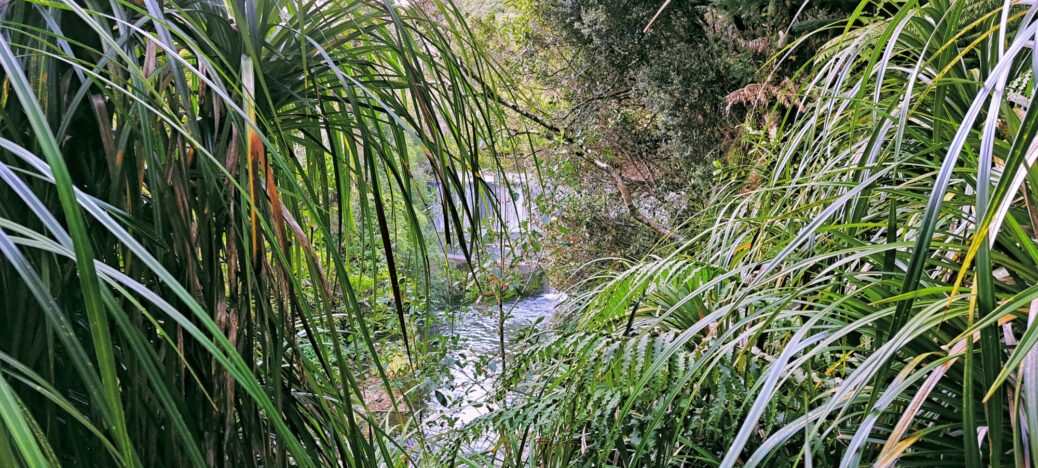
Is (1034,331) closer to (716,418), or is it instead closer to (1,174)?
(716,418)

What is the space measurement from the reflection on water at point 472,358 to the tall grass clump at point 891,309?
51cm

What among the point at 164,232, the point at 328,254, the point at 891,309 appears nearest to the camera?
the point at 164,232

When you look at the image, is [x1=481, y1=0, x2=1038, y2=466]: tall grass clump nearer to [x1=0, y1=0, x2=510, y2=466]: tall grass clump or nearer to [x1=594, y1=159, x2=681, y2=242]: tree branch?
[x1=0, y1=0, x2=510, y2=466]: tall grass clump

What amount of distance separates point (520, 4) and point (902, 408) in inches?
124

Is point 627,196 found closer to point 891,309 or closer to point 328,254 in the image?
point 328,254

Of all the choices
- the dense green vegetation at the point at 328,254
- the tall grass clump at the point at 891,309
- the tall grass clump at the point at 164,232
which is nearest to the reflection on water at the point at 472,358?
the tall grass clump at the point at 891,309

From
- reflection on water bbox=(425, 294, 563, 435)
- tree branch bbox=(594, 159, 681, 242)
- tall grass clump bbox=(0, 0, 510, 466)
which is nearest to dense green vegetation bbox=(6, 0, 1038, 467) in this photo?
tall grass clump bbox=(0, 0, 510, 466)

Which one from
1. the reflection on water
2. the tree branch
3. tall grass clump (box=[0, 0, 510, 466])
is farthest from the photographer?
the tree branch

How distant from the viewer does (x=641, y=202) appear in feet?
11.2

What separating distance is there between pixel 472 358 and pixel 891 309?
9.51 feet

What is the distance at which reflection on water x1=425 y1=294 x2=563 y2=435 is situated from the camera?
195cm

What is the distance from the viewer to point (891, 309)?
54cm

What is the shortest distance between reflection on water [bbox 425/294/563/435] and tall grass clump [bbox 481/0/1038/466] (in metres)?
0.51

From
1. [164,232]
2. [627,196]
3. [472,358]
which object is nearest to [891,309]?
[164,232]
